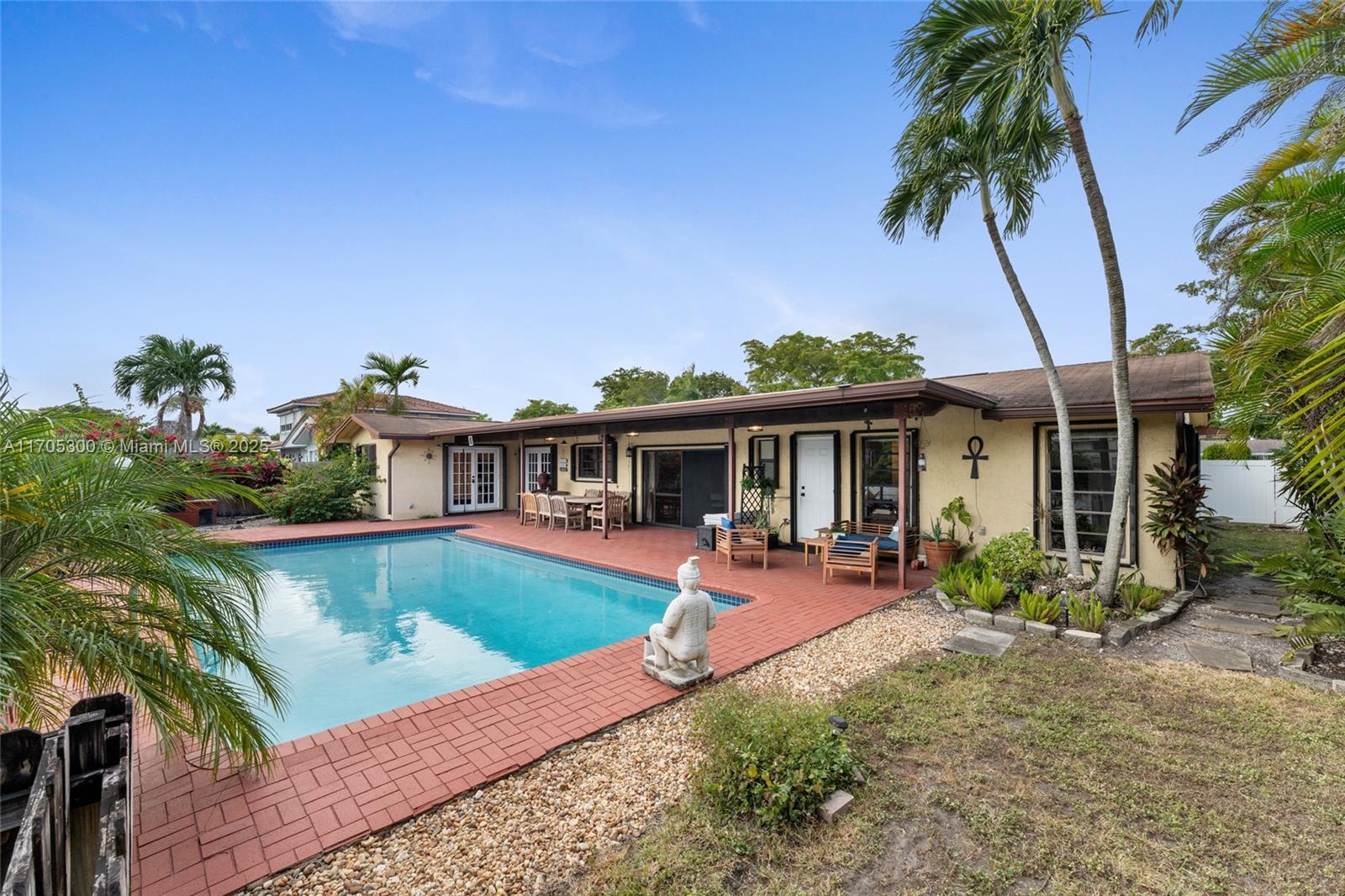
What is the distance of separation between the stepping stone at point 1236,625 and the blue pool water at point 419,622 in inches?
198

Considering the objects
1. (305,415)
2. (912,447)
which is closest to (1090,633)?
(912,447)

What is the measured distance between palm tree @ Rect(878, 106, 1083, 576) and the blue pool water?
4.66 metres

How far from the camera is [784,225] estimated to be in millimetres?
14789

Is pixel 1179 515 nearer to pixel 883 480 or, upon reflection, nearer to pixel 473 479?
pixel 883 480

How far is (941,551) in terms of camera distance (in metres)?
7.82

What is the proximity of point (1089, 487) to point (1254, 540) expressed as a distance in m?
6.55

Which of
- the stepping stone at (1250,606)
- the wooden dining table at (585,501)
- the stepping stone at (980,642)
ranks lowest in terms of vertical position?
the stepping stone at (980,642)

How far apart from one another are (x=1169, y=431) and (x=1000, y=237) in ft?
10.0

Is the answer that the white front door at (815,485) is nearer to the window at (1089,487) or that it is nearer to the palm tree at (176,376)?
the window at (1089,487)

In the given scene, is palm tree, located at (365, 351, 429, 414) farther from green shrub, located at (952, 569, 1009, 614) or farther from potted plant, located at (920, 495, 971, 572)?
green shrub, located at (952, 569, 1009, 614)

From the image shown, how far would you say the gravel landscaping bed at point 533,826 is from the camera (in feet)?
7.51

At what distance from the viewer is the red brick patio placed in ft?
8.02

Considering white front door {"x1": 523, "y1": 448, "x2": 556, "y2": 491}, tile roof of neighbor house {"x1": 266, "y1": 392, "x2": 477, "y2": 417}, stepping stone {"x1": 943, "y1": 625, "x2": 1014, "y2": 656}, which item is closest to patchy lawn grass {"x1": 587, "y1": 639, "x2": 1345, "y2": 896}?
stepping stone {"x1": 943, "y1": 625, "x2": 1014, "y2": 656}

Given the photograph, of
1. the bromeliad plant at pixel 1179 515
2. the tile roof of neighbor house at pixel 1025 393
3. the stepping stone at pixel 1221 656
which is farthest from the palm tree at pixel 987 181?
the stepping stone at pixel 1221 656
